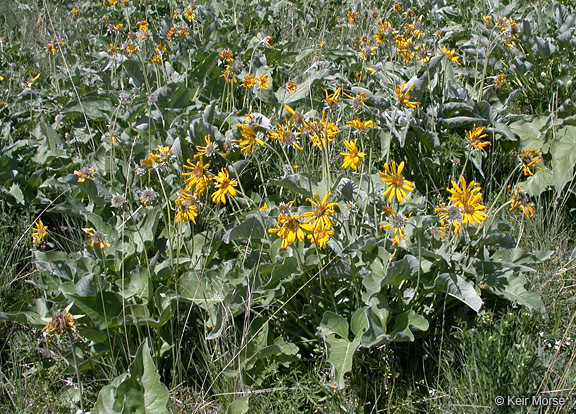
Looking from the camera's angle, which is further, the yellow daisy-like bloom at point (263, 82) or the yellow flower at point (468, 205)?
the yellow daisy-like bloom at point (263, 82)

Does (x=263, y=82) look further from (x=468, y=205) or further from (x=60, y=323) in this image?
(x=60, y=323)

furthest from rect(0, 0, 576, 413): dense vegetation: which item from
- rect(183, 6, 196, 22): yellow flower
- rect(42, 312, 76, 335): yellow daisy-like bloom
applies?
rect(183, 6, 196, 22): yellow flower

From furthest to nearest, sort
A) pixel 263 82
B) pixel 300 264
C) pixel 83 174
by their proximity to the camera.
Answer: pixel 263 82 → pixel 83 174 → pixel 300 264

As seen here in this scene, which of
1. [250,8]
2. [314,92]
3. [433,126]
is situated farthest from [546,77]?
[250,8]

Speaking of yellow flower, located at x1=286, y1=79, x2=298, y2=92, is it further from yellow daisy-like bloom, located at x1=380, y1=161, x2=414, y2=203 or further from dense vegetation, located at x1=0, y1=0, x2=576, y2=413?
yellow daisy-like bloom, located at x1=380, y1=161, x2=414, y2=203

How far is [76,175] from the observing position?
2680mm

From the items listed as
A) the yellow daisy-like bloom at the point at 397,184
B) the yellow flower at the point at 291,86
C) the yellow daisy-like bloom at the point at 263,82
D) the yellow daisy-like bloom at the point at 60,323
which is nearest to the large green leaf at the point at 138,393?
the yellow daisy-like bloom at the point at 60,323

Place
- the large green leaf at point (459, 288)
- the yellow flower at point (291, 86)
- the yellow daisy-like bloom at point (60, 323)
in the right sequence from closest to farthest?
the yellow daisy-like bloom at point (60, 323), the large green leaf at point (459, 288), the yellow flower at point (291, 86)

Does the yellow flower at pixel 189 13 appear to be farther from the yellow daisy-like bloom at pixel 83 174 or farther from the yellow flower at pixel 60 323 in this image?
the yellow flower at pixel 60 323

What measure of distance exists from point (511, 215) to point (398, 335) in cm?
117

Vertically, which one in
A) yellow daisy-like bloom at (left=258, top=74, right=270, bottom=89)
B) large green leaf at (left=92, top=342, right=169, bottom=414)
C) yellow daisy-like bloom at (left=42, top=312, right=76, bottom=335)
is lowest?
large green leaf at (left=92, top=342, right=169, bottom=414)

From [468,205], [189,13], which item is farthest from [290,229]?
[189,13]

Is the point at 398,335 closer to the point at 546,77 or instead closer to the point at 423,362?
the point at 423,362

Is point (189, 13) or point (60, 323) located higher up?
point (189, 13)
